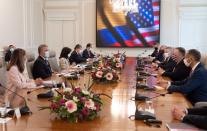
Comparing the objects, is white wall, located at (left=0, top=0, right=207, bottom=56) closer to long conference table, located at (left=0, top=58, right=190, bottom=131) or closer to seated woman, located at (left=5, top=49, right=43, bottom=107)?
seated woman, located at (left=5, top=49, right=43, bottom=107)

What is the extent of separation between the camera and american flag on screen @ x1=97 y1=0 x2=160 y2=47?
10.4 m

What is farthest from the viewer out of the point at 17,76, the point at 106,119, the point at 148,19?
the point at 148,19

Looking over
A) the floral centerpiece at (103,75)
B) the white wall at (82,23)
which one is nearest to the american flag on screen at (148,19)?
the white wall at (82,23)

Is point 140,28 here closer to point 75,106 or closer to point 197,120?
point 197,120

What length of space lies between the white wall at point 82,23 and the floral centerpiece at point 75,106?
24.5ft

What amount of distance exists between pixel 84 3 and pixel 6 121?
9.11 metres

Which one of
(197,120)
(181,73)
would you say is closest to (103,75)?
(181,73)

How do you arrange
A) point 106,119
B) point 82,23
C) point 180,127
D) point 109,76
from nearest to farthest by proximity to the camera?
point 180,127, point 106,119, point 109,76, point 82,23

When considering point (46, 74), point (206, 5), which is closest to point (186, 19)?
point (206, 5)

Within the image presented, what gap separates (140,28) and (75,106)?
874cm

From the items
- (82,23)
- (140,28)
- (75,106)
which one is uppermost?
(82,23)

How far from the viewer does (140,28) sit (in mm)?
10500

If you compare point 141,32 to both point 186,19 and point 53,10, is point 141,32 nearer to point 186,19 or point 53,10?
point 186,19

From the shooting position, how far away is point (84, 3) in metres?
10.8
